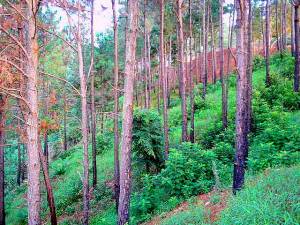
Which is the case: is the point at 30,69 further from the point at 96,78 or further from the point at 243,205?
the point at 96,78

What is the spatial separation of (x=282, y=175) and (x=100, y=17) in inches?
414

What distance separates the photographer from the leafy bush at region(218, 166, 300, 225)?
14.4 ft

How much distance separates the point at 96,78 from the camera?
2845cm

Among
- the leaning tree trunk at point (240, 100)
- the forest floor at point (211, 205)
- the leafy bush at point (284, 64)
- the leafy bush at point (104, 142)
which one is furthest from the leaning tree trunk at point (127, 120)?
the leafy bush at point (104, 142)

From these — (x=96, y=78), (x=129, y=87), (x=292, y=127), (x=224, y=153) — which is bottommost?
(x=224, y=153)

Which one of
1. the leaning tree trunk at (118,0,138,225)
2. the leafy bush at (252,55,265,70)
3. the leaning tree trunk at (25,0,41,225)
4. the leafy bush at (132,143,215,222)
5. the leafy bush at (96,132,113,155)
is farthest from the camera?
the leafy bush at (252,55,265,70)

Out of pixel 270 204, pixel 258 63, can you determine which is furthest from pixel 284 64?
pixel 270 204

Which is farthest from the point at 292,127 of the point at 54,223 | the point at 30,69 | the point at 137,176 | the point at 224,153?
the point at 54,223

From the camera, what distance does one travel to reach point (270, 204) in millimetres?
4809

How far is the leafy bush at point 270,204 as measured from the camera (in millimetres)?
4402

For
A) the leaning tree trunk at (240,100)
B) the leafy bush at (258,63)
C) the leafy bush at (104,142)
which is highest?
the leafy bush at (258,63)

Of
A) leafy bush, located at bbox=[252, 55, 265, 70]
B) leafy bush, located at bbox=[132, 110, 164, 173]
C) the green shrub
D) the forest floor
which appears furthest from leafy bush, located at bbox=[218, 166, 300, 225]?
leafy bush, located at bbox=[252, 55, 265, 70]

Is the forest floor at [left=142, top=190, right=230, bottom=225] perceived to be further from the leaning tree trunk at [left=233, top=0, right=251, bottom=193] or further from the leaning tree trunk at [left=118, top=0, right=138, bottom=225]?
the leaning tree trunk at [left=118, top=0, right=138, bottom=225]

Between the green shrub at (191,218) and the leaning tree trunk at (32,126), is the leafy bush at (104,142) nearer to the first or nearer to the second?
the leaning tree trunk at (32,126)
